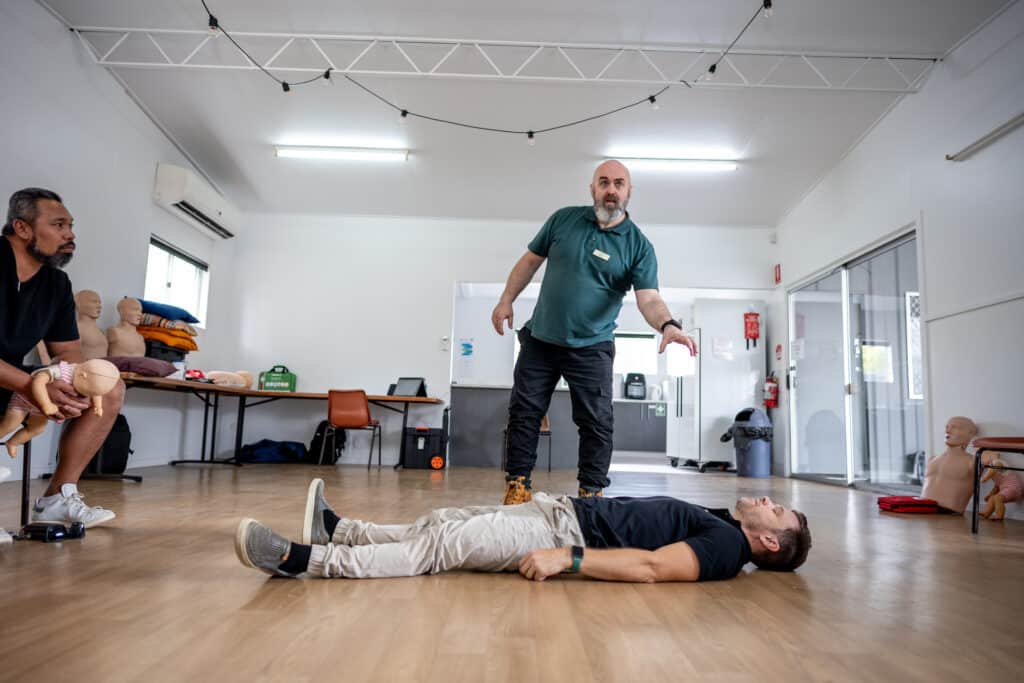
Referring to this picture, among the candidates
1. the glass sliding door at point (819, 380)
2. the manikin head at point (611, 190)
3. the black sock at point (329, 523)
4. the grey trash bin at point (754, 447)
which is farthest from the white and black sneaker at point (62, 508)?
the grey trash bin at point (754, 447)

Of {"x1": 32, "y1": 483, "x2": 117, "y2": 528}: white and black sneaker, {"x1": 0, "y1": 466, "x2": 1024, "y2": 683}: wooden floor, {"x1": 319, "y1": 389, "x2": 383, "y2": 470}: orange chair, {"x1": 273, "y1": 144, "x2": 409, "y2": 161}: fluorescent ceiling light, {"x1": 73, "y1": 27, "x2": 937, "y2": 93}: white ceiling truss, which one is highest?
{"x1": 73, "y1": 27, "x2": 937, "y2": 93}: white ceiling truss

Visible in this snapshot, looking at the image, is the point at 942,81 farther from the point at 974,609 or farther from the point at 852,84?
the point at 974,609

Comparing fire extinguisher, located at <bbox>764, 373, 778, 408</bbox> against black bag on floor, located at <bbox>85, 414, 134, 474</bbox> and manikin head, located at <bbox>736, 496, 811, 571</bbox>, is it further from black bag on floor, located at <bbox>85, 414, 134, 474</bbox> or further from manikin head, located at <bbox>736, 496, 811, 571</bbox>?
black bag on floor, located at <bbox>85, 414, 134, 474</bbox>

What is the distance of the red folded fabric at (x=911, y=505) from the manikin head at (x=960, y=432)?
40cm

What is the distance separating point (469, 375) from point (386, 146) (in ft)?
18.5

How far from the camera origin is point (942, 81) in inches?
179

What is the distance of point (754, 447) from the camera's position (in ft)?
23.0

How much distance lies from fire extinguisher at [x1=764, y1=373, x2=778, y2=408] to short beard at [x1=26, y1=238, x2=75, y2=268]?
6811 millimetres

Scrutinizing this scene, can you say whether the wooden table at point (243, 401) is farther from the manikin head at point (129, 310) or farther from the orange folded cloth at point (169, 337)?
the manikin head at point (129, 310)

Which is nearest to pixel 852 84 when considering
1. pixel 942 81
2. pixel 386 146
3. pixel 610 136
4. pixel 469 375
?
pixel 942 81

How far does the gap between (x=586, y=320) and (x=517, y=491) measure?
0.70 meters

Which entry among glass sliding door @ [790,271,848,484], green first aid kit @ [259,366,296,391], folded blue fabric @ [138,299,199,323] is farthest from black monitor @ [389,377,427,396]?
glass sliding door @ [790,271,848,484]

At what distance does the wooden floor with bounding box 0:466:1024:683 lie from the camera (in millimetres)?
1045

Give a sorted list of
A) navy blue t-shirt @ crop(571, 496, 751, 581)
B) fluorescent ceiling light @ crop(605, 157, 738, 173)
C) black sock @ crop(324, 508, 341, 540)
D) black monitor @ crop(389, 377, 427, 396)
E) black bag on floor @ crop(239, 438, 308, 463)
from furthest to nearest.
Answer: black monitor @ crop(389, 377, 427, 396), black bag on floor @ crop(239, 438, 308, 463), fluorescent ceiling light @ crop(605, 157, 738, 173), black sock @ crop(324, 508, 341, 540), navy blue t-shirt @ crop(571, 496, 751, 581)
